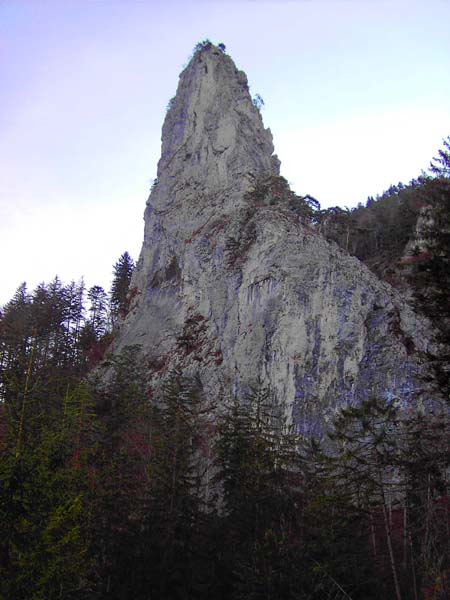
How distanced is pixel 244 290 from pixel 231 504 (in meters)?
20.1

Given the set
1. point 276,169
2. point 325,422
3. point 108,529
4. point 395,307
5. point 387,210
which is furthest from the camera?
point 387,210

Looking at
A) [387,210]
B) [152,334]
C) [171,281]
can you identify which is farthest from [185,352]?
[387,210]

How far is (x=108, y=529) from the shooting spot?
65.4ft

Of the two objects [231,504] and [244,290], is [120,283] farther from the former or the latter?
[231,504]

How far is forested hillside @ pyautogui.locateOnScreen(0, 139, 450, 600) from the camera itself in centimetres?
1262

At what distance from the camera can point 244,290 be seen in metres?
39.1

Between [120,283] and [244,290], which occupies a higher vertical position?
[120,283]

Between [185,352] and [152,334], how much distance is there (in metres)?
6.02

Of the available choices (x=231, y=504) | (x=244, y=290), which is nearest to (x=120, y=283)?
A: (x=244, y=290)

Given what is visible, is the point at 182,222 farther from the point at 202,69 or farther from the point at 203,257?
the point at 202,69

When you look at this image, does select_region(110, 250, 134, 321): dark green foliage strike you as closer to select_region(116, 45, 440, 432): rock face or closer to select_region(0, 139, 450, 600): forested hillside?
select_region(116, 45, 440, 432): rock face

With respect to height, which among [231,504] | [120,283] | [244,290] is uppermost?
[120,283]

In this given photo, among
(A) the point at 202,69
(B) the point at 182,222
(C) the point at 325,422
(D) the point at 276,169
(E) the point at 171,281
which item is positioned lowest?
(C) the point at 325,422

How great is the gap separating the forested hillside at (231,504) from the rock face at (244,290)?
3439 mm
